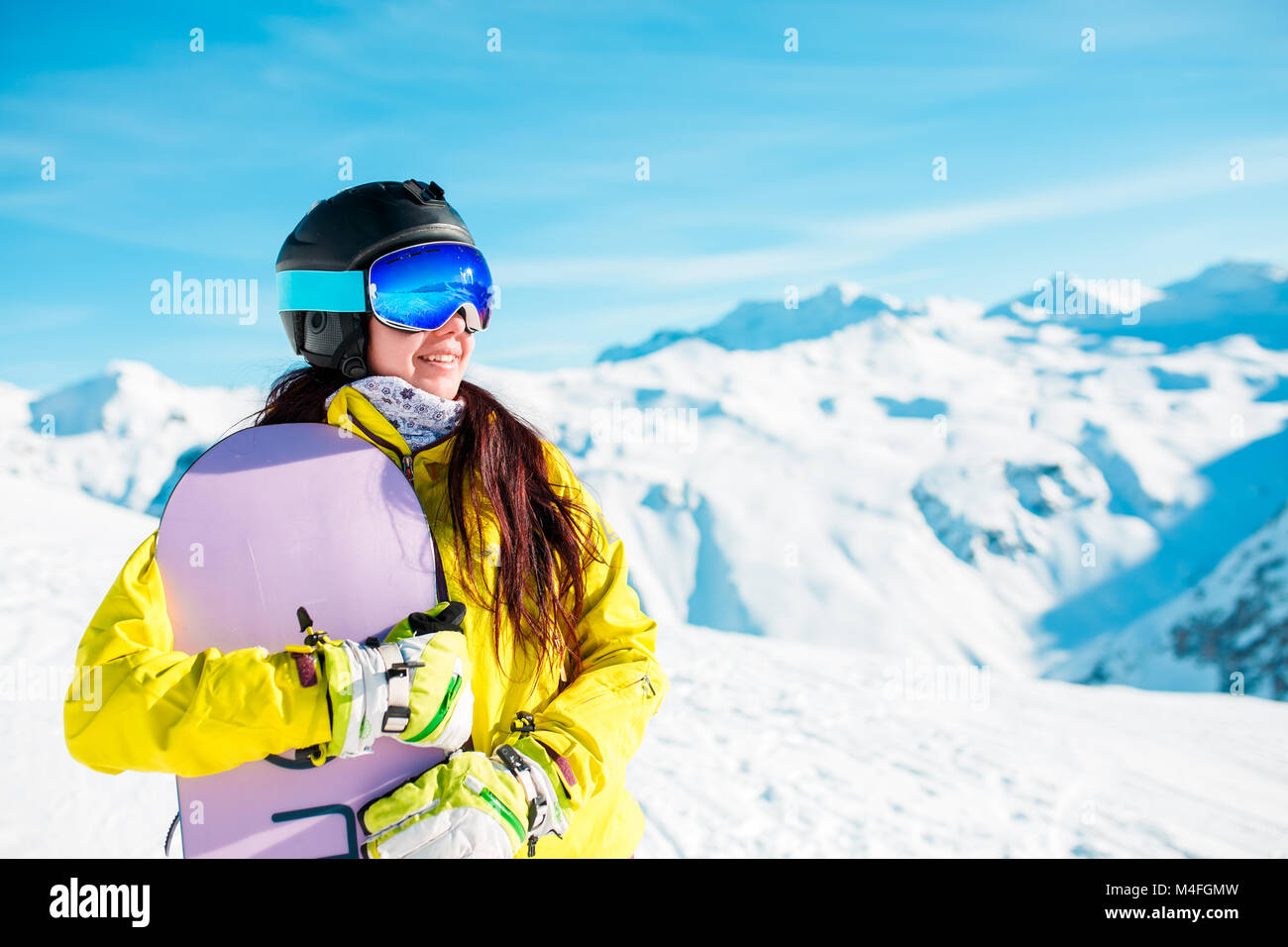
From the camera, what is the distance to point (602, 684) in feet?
6.34

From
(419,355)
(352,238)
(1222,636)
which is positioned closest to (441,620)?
(419,355)

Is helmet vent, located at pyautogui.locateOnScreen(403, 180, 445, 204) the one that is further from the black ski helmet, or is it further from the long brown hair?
the long brown hair

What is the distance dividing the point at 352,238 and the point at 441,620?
104cm

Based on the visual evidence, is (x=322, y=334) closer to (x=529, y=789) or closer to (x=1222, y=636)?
(x=529, y=789)

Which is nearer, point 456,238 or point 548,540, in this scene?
point 548,540

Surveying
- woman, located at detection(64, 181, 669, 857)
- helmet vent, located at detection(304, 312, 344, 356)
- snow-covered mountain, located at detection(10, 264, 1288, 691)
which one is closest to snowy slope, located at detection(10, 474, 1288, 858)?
woman, located at detection(64, 181, 669, 857)

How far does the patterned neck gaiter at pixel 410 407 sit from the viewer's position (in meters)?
1.96

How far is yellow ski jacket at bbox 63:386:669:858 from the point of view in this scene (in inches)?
59.1

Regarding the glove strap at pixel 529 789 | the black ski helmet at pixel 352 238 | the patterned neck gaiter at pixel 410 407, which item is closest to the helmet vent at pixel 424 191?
the black ski helmet at pixel 352 238

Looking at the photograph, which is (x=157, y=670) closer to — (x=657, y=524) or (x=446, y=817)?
(x=446, y=817)

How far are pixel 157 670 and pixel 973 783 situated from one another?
6.43 meters

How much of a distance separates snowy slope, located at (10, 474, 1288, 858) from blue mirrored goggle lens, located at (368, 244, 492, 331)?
3.94m
